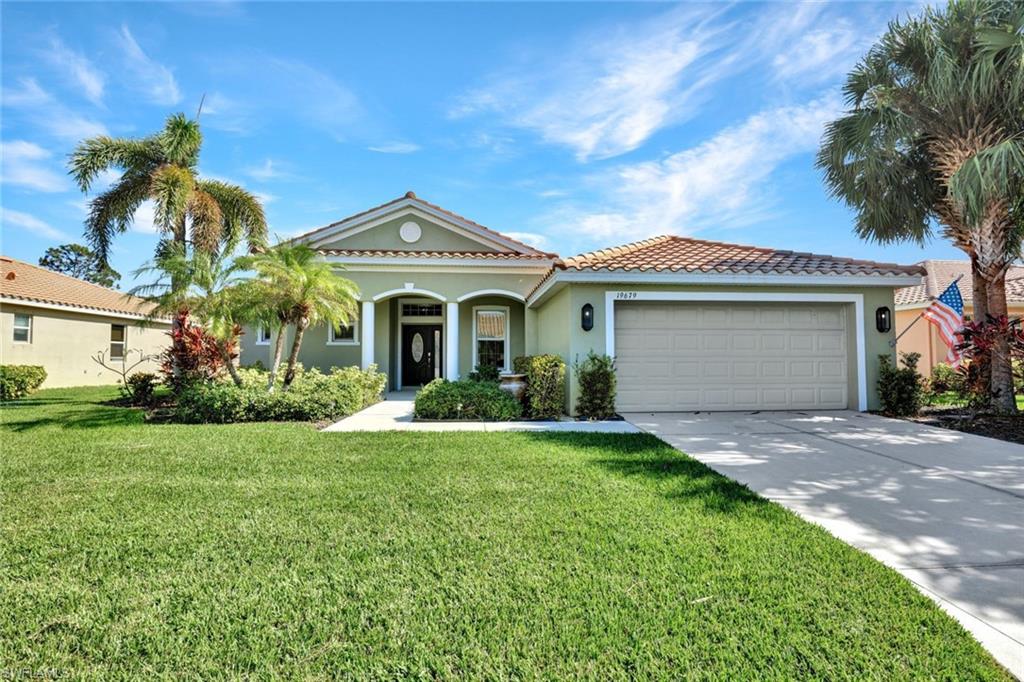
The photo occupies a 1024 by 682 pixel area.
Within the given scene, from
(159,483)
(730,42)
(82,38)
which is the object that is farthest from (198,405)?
(730,42)

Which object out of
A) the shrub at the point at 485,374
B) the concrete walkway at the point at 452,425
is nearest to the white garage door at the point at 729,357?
the concrete walkway at the point at 452,425

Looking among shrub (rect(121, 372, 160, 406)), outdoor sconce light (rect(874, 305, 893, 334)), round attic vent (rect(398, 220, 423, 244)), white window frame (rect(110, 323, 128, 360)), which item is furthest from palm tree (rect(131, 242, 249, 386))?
outdoor sconce light (rect(874, 305, 893, 334))

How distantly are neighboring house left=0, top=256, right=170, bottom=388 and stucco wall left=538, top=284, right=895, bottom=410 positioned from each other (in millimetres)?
13565

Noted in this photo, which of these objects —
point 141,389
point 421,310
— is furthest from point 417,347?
point 141,389

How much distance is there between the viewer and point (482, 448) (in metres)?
7.04

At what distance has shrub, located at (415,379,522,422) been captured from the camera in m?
10.1

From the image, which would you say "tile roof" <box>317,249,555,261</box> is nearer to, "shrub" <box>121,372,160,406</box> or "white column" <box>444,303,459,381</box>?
"white column" <box>444,303,459,381</box>

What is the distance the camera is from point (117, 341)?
21.7 metres

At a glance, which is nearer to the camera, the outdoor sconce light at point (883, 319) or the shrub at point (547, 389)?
the shrub at point (547, 389)

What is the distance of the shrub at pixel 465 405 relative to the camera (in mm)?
10102

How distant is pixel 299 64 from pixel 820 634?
12.7m

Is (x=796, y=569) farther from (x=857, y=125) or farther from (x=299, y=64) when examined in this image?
(x=299, y=64)

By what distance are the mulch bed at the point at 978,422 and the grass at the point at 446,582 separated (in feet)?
20.9

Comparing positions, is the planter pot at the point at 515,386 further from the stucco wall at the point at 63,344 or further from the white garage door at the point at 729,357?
the stucco wall at the point at 63,344
